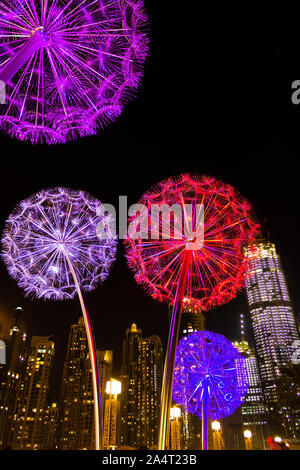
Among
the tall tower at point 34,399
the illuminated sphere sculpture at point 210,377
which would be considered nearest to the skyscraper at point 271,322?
the tall tower at point 34,399

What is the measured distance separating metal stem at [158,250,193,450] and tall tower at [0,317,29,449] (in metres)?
90.2

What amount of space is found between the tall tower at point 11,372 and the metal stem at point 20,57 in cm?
10137

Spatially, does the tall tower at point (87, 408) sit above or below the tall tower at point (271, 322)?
below

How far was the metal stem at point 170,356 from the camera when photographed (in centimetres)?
1906

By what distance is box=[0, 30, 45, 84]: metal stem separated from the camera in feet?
32.3

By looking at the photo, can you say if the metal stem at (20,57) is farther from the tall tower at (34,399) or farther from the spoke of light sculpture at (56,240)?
the tall tower at (34,399)

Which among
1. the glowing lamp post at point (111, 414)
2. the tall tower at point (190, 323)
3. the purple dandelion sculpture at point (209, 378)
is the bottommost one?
the glowing lamp post at point (111, 414)

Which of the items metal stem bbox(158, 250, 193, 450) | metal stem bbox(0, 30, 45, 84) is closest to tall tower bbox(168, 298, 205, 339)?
metal stem bbox(158, 250, 193, 450)

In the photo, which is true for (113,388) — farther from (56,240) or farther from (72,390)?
(72,390)

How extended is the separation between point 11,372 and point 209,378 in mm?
90823

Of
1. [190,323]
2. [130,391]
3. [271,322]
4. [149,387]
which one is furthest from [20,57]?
[271,322]

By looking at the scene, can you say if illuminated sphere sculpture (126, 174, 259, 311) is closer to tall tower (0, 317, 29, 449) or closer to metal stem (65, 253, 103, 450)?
metal stem (65, 253, 103, 450)

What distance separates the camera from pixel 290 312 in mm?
148875

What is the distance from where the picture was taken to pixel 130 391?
118375 mm
